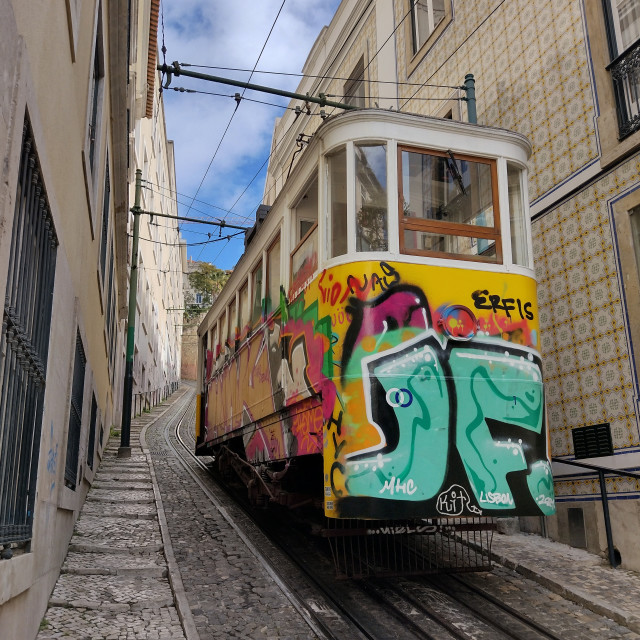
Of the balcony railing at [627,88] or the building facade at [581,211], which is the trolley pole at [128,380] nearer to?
the building facade at [581,211]

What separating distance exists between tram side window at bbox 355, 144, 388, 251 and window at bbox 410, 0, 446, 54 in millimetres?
6958

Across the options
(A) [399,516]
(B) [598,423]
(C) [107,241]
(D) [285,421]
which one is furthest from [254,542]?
(C) [107,241]

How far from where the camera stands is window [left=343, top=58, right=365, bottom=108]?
14.6 metres

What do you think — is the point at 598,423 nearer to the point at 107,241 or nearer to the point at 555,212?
the point at 555,212

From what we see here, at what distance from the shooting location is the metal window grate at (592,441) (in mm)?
6969

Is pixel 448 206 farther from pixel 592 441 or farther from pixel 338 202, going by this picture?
pixel 592 441

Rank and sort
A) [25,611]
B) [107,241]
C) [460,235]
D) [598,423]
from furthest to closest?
[107,241] < [598,423] < [460,235] < [25,611]

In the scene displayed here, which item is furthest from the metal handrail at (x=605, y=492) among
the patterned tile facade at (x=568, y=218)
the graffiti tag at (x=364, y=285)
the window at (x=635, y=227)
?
the graffiti tag at (x=364, y=285)

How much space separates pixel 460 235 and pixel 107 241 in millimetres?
6107

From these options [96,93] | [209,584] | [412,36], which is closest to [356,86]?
[412,36]

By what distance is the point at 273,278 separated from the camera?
7.37 m

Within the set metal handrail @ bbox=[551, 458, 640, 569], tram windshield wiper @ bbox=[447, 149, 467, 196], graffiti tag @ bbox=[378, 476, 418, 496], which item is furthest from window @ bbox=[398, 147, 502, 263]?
metal handrail @ bbox=[551, 458, 640, 569]

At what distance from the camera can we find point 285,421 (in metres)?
6.49

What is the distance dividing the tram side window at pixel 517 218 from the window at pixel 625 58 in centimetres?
163
